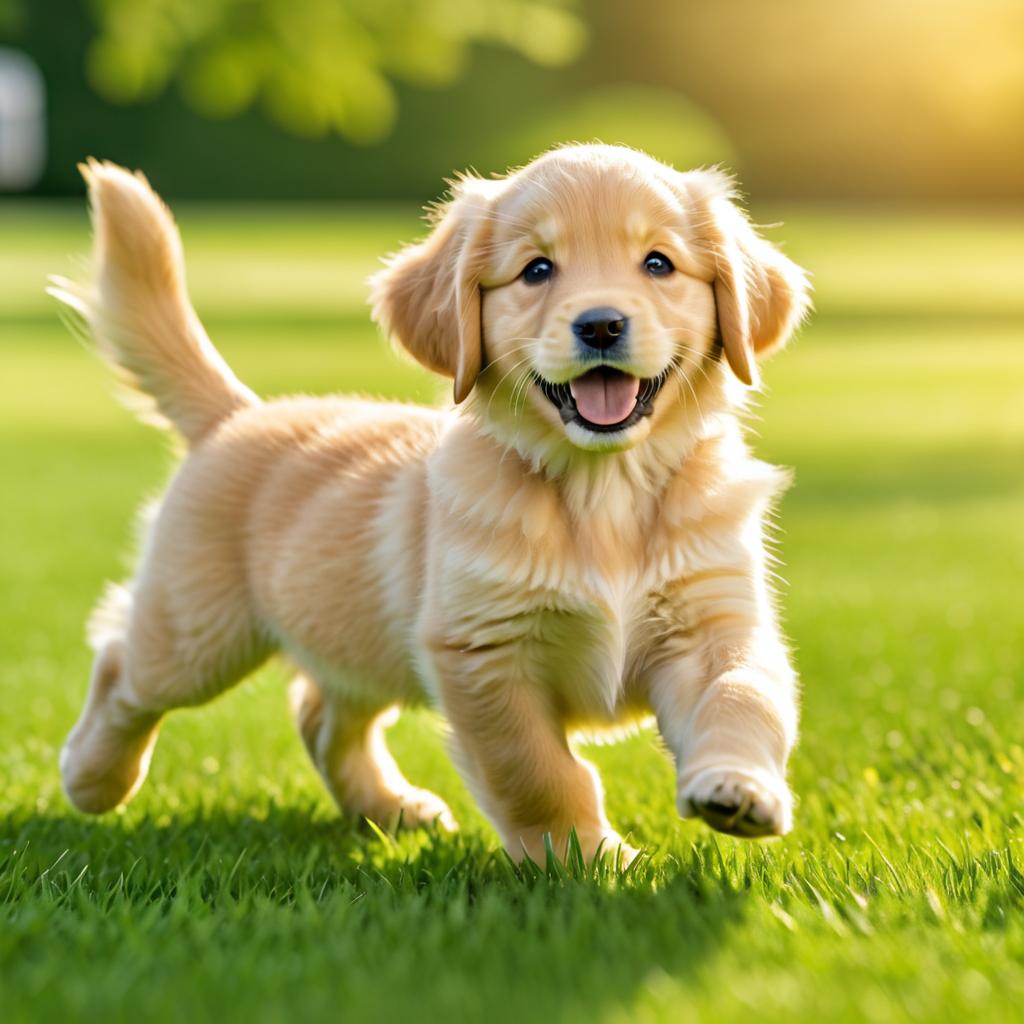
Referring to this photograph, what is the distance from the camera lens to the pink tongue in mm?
2996

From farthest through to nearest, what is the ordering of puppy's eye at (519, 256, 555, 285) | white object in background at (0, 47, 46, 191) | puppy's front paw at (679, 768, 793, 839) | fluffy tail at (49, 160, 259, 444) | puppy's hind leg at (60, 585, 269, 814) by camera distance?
1. white object in background at (0, 47, 46, 191)
2. fluffy tail at (49, 160, 259, 444)
3. puppy's hind leg at (60, 585, 269, 814)
4. puppy's eye at (519, 256, 555, 285)
5. puppy's front paw at (679, 768, 793, 839)

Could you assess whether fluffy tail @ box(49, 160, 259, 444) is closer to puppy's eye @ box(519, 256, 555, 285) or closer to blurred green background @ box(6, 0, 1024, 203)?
puppy's eye @ box(519, 256, 555, 285)

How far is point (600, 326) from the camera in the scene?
2885 millimetres

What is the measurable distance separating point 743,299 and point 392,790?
155 centimetres

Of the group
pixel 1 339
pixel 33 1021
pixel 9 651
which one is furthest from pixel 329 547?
pixel 1 339

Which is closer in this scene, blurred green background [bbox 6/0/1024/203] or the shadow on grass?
Result: the shadow on grass

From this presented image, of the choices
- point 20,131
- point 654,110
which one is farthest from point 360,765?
point 20,131

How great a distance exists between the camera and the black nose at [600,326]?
2885 millimetres

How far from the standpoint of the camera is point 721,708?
9.12ft

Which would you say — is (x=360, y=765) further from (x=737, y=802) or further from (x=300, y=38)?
(x=300, y=38)

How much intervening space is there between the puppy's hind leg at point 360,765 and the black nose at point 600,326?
4.47 feet

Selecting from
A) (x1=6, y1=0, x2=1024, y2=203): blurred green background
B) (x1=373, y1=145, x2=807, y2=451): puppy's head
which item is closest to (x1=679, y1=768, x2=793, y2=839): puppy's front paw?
(x1=373, y1=145, x2=807, y2=451): puppy's head

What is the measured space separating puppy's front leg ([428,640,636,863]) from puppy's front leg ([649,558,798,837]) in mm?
219

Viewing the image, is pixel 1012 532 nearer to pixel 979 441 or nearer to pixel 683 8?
pixel 979 441
